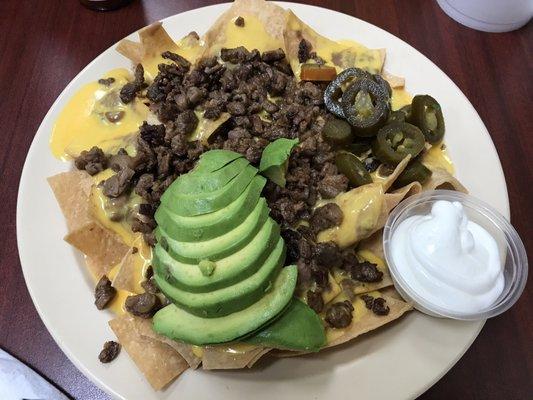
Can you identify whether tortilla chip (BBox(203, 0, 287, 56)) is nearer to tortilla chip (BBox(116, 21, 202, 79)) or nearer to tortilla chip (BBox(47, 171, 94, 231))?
tortilla chip (BBox(116, 21, 202, 79))

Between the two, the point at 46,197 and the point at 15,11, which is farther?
the point at 15,11

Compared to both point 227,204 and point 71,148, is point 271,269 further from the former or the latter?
point 71,148

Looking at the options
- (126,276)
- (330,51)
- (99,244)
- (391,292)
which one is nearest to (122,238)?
(99,244)

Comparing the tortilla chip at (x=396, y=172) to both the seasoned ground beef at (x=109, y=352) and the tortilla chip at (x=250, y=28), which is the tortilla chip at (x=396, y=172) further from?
the seasoned ground beef at (x=109, y=352)

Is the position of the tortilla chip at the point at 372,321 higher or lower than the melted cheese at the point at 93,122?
lower

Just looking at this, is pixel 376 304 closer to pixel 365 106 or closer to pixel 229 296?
pixel 229 296

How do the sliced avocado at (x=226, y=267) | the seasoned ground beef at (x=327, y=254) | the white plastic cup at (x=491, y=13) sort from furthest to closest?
the white plastic cup at (x=491, y=13)
the seasoned ground beef at (x=327, y=254)
the sliced avocado at (x=226, y=267)

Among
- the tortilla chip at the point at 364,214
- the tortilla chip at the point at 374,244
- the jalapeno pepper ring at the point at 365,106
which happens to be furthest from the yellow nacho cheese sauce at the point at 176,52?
the tortilla chip at the point at 374,244

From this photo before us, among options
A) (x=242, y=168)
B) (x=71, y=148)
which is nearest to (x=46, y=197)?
(x=71, y=148)
